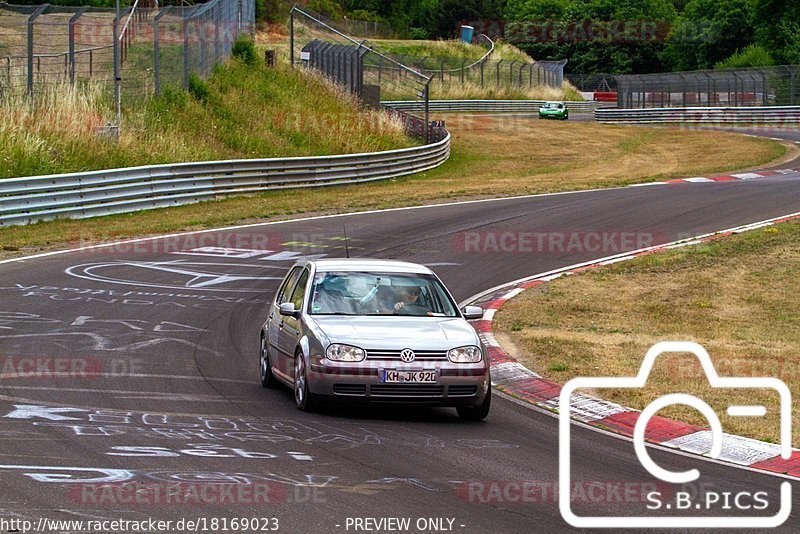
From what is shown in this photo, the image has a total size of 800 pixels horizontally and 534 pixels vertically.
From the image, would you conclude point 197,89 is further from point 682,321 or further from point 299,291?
point 299,291

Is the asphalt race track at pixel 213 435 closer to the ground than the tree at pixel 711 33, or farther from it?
closer to the ground

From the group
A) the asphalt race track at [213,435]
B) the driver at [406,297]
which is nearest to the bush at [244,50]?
the asphalt race track at [213,435]

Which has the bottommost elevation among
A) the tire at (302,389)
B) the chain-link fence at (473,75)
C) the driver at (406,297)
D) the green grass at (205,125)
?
the tire at (302,389)

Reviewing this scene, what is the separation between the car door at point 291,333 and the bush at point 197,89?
2851 cm

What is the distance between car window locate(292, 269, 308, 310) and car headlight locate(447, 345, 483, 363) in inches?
72.4

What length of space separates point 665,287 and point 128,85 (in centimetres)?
2179

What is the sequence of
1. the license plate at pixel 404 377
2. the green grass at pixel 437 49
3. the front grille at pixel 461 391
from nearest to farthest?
the license plate at pixel 404 377, the front grille at pixel 461 391, the green grass at pixel 437 49

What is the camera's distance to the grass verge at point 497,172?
25547 millimetres

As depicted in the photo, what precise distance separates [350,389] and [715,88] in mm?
66484

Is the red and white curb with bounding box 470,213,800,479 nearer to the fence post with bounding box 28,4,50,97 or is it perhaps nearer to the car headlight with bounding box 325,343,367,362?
the car headlight with bounding box 325,343,367,362

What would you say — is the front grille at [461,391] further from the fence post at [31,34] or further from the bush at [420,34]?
the bush at [420,34]

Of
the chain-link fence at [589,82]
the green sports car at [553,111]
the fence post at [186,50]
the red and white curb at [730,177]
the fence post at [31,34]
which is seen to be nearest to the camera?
the fence post at [31,34]

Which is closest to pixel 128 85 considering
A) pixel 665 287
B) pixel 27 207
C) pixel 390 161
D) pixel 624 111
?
pixel 390 161

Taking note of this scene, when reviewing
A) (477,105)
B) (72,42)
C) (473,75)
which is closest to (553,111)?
(477,105)
